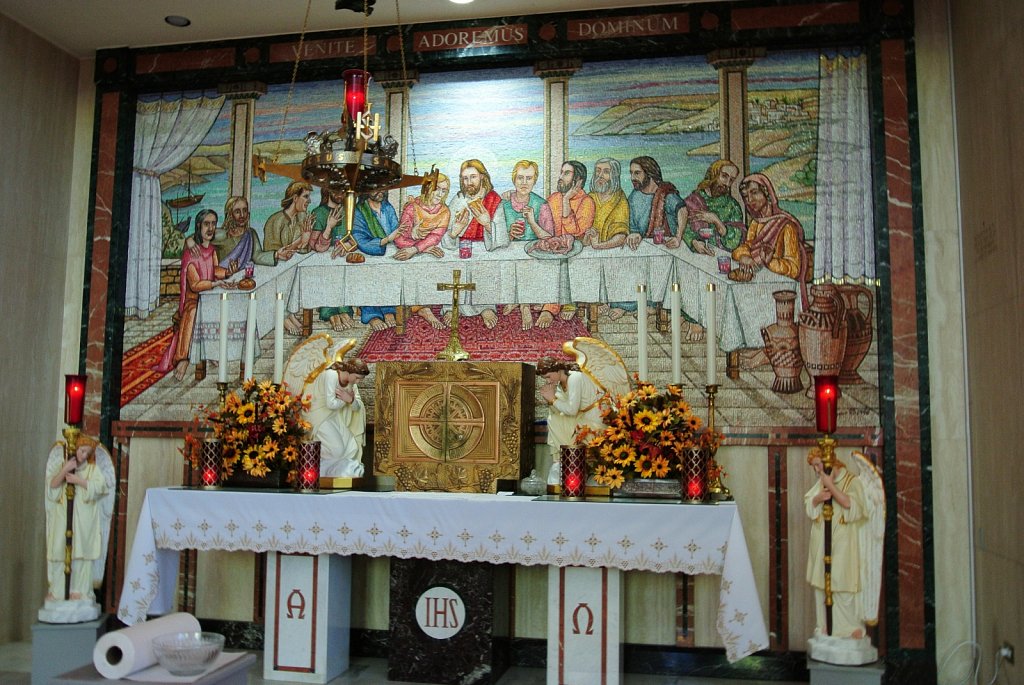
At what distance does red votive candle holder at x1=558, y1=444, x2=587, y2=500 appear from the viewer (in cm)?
619

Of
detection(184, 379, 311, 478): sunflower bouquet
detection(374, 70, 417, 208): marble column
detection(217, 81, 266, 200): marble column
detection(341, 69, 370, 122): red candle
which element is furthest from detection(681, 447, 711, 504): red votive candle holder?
detection(217, 81, 266, 200): marble column

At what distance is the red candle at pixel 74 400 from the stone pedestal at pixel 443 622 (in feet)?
7.72

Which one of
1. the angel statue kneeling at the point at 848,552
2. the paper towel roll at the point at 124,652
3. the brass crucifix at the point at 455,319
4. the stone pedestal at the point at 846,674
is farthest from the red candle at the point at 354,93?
the stone pedestal at the point at 846,674

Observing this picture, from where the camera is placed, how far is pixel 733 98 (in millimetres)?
7383

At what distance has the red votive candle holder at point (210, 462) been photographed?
6.65 metres

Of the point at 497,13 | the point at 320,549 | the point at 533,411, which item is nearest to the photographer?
the point at 320,549

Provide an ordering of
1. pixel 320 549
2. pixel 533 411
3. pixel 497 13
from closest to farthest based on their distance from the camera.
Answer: pixel 320 549, pixel 533 411, pixel 497 13

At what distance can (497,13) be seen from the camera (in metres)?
7.59

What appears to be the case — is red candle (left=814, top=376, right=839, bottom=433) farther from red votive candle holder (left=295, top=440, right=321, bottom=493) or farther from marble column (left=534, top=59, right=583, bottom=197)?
red votive candle holder (left=295, top=440, right=321, bottom=493)

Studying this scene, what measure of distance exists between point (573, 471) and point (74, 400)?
11.0 feet

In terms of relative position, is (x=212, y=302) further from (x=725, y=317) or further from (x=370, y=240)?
(x=725, y=317)

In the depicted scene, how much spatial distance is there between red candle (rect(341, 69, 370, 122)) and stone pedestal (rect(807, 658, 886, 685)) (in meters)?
4.09

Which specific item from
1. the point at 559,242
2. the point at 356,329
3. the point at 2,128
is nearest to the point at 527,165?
the point at 559,242

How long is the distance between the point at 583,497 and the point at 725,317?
6.15ft
